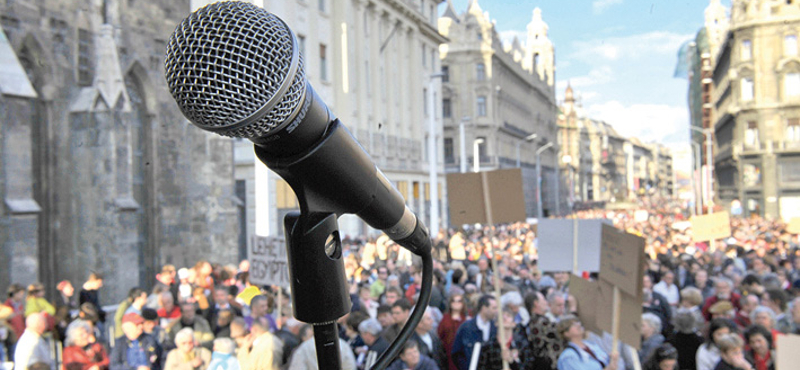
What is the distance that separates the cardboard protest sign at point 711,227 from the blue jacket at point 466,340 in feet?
31.0

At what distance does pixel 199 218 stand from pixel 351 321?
14.8 m

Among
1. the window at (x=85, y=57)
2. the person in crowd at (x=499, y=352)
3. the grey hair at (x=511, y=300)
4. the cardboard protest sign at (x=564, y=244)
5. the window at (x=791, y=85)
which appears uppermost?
the window at (x=791, y=85)

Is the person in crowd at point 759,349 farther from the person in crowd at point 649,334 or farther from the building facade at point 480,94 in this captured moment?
the building facade at point 480,94

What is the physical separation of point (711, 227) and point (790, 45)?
44.6 meters

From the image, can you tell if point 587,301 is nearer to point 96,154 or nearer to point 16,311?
point 16,311

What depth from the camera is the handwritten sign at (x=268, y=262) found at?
862cm

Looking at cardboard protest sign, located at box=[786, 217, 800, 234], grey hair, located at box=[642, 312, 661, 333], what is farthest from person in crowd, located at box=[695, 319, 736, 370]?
cardboard protest sign, located at box=[786, 217, 800, 234]

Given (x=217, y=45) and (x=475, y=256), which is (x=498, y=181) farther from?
(x=475, y=256)

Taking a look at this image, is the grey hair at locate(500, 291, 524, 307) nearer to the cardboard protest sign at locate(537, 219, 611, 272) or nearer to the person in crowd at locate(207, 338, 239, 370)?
the cardboard protest sign at locate(537, 219, 611, 272)

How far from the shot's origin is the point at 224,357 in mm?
5973

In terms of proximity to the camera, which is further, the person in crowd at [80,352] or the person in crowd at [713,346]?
the person in crowd at [80,352]

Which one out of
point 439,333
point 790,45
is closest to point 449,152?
point 790,45

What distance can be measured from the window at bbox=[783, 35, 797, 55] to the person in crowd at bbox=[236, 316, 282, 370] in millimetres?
55638

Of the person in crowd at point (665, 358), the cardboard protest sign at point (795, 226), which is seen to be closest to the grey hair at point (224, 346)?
the person in crowd at point (665, 358)
